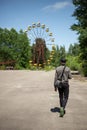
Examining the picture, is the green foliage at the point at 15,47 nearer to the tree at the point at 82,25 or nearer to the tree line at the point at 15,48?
the tree line at the point at 15,48

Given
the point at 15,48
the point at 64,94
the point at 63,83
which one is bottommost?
the point at 64,94

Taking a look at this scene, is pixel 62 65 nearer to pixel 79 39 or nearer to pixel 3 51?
pixel 79 39

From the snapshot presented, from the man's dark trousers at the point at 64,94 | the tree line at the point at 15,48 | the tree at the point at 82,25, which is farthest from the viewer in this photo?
the tree line at the point at 15,48

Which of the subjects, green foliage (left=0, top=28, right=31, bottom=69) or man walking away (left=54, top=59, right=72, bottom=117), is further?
green foliage (left=0, top=28, right=31, bottom=69)

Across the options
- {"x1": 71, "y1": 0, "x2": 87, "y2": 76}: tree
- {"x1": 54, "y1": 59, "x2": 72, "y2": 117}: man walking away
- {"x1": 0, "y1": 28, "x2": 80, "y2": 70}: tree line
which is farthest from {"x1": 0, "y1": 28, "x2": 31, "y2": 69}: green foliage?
{"x1": 54, "y1": 59, "x2": 72, "y2": 117}: man walking away

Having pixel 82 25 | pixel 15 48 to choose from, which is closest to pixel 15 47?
pixel 15 48

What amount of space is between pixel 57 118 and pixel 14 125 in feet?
5.15

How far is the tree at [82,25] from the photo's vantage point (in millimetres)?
32022

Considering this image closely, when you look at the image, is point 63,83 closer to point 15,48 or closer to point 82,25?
point 82,25

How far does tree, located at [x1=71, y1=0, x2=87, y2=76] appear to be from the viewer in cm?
3202

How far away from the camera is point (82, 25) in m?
34.3

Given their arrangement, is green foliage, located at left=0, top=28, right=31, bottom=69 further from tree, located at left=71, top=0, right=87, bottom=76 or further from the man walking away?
the man walking away

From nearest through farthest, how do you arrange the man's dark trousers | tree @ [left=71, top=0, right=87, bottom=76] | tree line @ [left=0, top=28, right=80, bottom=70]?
1. the man's dark trousers
2. tree @ [left=71, top=0, right=87, bottom=76]
3. tree line @ [left=0, top=28, right=80, bottom=70]

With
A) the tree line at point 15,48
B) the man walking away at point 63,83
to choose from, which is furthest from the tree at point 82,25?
the tree line at point 15,48
